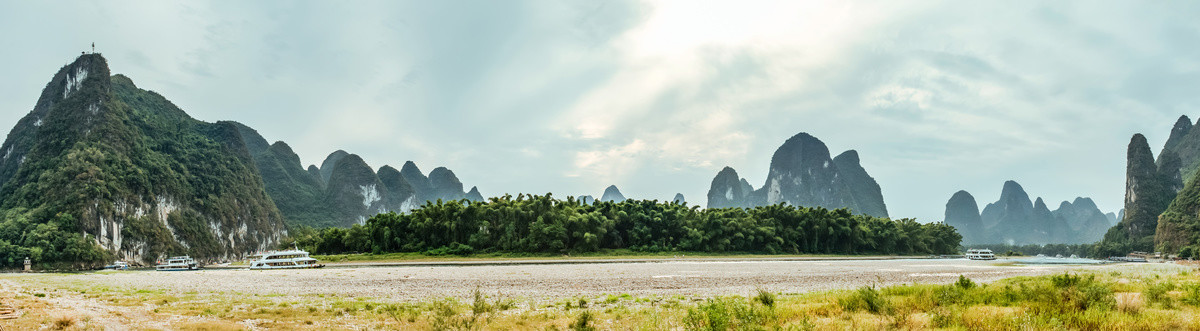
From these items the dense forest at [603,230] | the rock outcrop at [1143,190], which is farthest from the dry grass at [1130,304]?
the rock outcrop at [1143,190]

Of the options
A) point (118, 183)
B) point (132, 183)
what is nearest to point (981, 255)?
point (118, 183)

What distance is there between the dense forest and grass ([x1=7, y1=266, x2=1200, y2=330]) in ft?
151

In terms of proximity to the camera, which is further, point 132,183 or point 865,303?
point 132,183

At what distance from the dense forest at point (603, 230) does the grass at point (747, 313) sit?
46.0 meters

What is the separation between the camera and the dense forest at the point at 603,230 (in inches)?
2429

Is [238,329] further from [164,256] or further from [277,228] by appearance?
[277,228]

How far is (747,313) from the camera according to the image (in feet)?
31.1

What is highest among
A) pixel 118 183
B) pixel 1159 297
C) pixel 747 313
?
pixel 118 183

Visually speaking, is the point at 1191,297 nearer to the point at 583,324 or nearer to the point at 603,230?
the point at 583,324

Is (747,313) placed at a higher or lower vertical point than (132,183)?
lower

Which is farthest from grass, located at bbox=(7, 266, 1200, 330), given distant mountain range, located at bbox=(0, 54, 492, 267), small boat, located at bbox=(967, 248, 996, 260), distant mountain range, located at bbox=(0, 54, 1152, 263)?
distant mountain range, located at bbox=(0, 54, 492, 267)

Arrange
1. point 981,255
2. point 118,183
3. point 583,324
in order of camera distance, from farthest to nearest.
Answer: point 118,183, point 981,255, point 583,324

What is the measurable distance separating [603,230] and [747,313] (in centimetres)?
5471

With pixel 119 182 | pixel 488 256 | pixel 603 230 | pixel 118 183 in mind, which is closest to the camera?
pixel 488 256
